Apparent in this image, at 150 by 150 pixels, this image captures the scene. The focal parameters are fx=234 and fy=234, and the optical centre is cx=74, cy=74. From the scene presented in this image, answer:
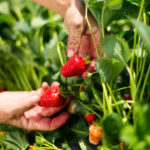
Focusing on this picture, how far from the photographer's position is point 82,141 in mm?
601

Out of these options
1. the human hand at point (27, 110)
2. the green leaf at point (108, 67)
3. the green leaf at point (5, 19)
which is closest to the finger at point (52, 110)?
the human hand at point (27, 110)

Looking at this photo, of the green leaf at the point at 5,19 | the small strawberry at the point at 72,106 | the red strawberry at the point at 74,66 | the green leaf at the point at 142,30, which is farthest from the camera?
the green leaf at the point at 5,19

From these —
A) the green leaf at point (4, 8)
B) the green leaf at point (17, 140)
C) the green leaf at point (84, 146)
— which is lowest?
the green leaf at point (17, 140)

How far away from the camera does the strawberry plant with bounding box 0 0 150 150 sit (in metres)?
0.42

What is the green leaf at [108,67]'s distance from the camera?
0.45 meters

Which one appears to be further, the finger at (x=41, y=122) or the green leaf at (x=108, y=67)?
the finger at (x=41, y=122)

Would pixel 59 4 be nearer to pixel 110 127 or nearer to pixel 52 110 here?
pixel 52 110

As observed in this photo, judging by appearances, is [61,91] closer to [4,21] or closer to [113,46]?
[113,46]

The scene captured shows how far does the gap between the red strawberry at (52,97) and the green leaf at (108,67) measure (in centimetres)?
18

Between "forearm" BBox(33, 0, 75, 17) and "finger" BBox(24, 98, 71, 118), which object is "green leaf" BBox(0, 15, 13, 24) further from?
"finger" BBox(24, 98, 71, 118)

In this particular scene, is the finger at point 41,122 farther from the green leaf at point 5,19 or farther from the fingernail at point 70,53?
the green leaf at point 5,19

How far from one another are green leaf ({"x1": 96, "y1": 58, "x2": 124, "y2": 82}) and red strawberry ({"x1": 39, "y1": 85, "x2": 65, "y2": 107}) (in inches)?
7.0

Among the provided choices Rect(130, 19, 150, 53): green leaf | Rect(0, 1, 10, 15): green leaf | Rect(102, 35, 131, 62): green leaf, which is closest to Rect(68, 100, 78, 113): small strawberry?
Rect(102, 35, 131, 62): green leaf

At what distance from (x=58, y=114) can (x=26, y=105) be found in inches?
4.4
